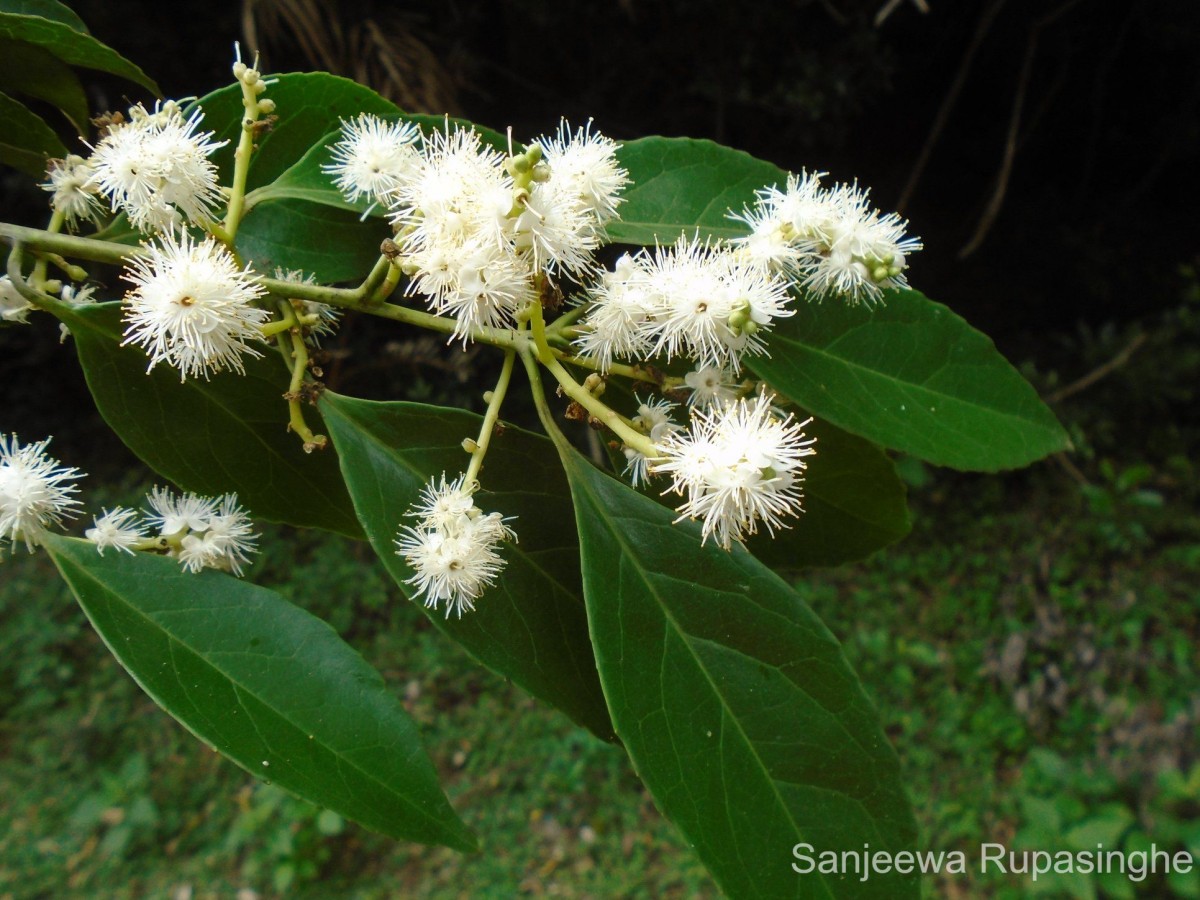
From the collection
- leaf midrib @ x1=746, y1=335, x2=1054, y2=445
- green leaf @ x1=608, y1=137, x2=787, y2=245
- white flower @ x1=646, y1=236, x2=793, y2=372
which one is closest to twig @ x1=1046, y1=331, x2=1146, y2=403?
leaf midrib @ x1=746, y1=335, x2=1054, y2=445

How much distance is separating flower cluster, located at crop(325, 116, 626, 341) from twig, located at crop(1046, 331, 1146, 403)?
270 cm

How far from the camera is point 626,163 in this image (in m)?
0.72

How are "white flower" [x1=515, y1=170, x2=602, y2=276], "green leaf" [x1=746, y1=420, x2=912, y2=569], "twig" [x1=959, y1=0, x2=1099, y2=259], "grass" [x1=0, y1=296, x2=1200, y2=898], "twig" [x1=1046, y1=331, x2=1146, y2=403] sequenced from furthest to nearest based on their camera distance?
1. "twig" [x1=1046, y1=331, x2=1146, y2=403]
2. "grass" [x1=0, y1=296, x2=1200, y2=898]
3. "twig" [x1=959, y1=0, x2=1099, y2=259]
4. "green leaf" [x1=746, y1=420, x2=912, y2=569]
5. "white flower" [x1=515, y1=170, x2=602, y2=276]

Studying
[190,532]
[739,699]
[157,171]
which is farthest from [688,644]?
[157,171]

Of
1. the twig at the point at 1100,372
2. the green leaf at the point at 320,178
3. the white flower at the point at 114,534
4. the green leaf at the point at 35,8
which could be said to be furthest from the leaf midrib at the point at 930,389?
the twig at the point at 1100,372

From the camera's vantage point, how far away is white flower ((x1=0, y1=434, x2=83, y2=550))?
0.65 metres

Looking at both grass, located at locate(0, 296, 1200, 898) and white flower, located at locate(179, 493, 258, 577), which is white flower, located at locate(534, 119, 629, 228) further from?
grass, located at locate(0, 296, 1200, 898)

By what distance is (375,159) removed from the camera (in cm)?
62

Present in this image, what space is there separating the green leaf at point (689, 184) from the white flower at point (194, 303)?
0.29 meters

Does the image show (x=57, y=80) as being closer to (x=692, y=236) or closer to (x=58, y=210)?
(x=58, y=210)

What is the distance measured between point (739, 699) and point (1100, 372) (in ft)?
8.89

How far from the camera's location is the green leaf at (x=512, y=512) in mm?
629

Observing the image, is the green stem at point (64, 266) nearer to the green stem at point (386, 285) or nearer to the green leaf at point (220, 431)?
the green leaf at point (220, 431)

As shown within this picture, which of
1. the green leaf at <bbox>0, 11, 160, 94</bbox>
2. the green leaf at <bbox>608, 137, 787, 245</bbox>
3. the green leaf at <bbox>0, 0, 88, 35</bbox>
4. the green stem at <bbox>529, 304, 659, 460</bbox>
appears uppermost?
the green leaf at <bbox>608, 137, 787, 245</bbox>
